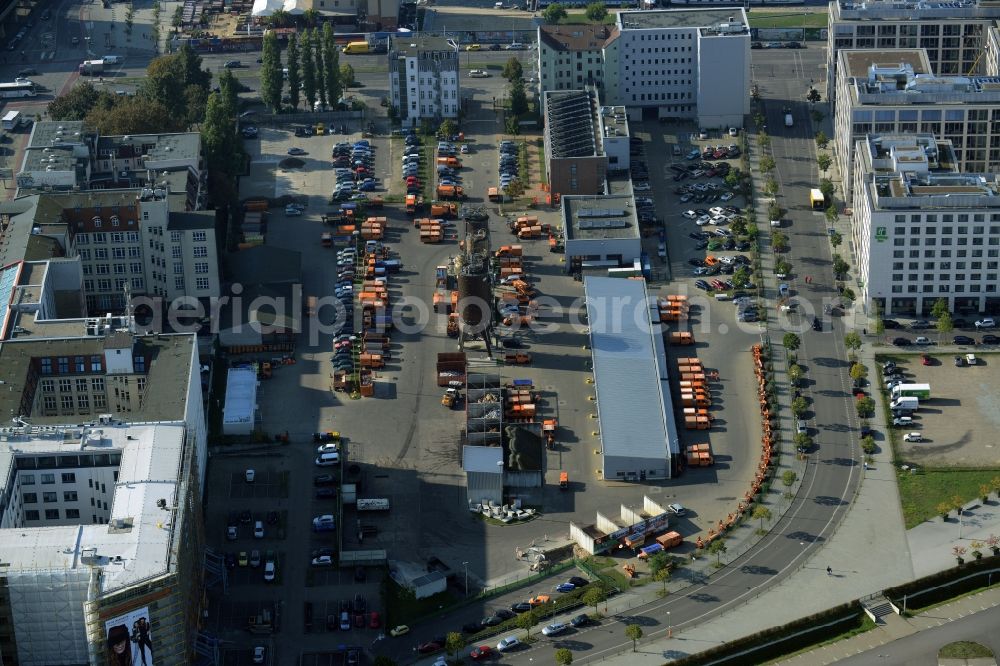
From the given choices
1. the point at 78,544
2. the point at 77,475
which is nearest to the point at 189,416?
the point at 77,475

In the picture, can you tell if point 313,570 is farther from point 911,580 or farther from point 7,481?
point 911,580

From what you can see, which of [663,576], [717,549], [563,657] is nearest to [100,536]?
[563,657]

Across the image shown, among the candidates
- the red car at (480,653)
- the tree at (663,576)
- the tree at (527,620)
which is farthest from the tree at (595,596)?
the red car at (480,653)

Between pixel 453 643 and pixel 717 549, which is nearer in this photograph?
pixel 453 643

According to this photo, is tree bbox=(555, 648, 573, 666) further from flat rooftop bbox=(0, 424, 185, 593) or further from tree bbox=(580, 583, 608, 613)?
flat rooftop bbox=(0, 424, 185, 593)

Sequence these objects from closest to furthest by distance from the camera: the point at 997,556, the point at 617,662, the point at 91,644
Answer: the point at 91,644, the point at 617,662, the point at 997,556

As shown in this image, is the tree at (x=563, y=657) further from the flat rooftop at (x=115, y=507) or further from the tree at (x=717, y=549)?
the flat rooftop at (x=115, y=507)

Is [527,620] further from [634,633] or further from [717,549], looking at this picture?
[717,549]
